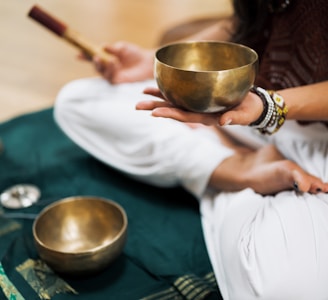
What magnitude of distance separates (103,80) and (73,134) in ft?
0.60

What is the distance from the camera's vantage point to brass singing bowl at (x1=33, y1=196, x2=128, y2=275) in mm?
1135

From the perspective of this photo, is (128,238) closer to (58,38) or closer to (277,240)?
(277,240)

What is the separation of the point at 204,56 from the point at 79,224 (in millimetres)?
487

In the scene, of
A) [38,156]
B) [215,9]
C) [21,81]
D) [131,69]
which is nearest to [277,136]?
[131,69]

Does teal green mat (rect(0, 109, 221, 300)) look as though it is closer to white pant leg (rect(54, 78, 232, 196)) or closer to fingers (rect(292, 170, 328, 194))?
white pant leg (rect(54, 78, 232, 196))

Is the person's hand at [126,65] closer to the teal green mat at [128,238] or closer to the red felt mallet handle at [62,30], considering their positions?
the red felt mallet handle at [62,30]

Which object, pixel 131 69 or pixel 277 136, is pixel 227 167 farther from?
pixel 131 69

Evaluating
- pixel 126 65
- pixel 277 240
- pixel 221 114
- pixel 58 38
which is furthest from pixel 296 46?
pixel 58 38

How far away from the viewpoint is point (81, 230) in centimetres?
128

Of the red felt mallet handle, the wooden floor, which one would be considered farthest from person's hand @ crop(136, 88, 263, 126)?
the wooden floor

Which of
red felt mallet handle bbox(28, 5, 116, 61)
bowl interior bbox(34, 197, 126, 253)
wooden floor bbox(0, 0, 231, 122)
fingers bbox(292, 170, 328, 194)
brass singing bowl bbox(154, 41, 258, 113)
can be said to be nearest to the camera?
brass singing bowl bbox(154, 41, 258, 113)

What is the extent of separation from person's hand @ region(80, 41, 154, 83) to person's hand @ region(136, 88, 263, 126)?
547 millimetres

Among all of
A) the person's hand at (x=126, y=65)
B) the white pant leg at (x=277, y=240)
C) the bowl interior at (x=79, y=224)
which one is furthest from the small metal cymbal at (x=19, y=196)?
the white pant leg at (x=277, y=240)

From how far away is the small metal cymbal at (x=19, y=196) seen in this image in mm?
1443
